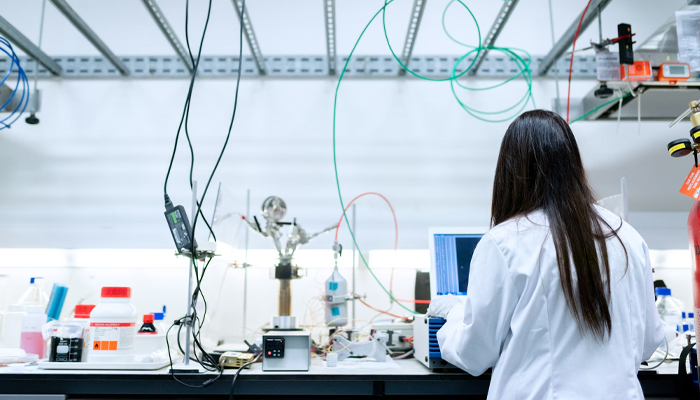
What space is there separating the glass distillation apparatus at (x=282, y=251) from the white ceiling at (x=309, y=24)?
105cm

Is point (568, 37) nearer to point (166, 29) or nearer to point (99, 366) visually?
point (166, 29)

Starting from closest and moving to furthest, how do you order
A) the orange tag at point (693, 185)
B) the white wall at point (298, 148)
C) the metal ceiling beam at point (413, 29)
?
the orange tag at point (693, 185)
the metal ceiling beam at point (413, 29)
the white wall at point (298, 148)

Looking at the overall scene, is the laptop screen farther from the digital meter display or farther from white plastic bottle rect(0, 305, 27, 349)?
white plastic bottle rect(0, 305, 27, 349)

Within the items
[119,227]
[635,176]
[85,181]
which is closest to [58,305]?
[119,227]

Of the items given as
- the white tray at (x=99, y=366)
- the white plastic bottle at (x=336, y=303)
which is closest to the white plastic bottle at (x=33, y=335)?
the white tray at (x=99, y=366)

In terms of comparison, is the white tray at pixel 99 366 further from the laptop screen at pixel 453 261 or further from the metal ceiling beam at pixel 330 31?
the metal ceiling beam at pixel 330 31

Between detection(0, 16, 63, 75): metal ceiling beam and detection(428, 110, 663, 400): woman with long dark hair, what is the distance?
1.94m

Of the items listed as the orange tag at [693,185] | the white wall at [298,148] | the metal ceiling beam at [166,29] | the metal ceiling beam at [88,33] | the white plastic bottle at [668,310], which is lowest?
the white plastic bottle at [668,310]

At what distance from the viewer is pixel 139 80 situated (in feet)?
8.15

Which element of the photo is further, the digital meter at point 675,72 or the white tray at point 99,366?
the digital meter at point 675,72

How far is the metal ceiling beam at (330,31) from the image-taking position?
192 cm

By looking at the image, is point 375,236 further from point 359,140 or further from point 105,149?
point 105,149

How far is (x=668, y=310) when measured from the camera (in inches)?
68.0

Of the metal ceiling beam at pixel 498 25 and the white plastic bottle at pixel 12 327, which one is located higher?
the metal ceiling beam at pixel 498 25
